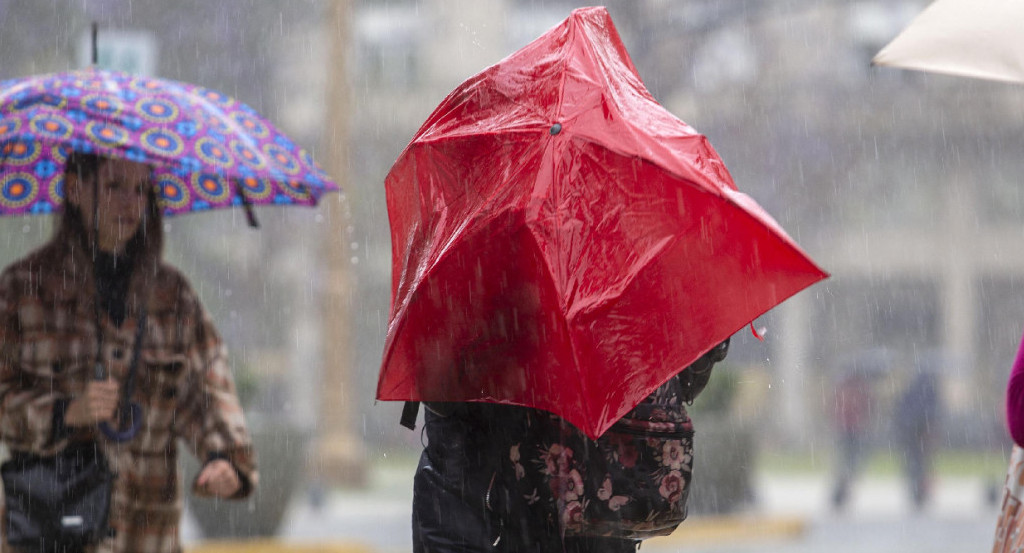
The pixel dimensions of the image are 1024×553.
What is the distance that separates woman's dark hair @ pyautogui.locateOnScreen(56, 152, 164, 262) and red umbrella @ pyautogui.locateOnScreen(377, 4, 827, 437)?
4.82ft

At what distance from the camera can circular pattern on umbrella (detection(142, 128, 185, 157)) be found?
3.76 meters

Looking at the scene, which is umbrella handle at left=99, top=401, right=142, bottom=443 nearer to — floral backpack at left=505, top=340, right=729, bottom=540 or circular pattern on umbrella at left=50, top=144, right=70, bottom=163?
circular pattern on umbrella at left=50, top=144, right=70, bottom=163

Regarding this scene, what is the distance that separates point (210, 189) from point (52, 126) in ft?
3.13

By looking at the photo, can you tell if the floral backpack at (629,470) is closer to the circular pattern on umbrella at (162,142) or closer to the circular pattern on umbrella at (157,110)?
the circular pattern on umbrella at (162,142)

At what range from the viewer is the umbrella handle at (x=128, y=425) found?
3869 mm

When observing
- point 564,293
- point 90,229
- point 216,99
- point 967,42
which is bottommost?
point 564,293

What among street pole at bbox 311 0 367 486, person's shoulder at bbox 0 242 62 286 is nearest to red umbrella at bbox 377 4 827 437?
person's shoulder at bbox 0 242 62 286

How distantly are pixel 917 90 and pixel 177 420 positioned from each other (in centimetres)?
1894

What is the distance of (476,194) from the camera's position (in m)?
2.73

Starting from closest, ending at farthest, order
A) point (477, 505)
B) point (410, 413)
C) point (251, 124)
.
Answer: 1. point (477, 505)
2. point (410, 413)
3. point (251, 124)

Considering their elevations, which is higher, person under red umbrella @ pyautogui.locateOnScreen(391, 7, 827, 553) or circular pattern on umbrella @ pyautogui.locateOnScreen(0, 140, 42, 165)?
circular pattern on umbrella @ pyautogui.locateOnScreen(0, 140, 42, 165)

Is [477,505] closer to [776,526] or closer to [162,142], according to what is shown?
[162,142]

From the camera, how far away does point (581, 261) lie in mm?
2561

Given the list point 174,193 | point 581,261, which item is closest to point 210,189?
point 174,193
